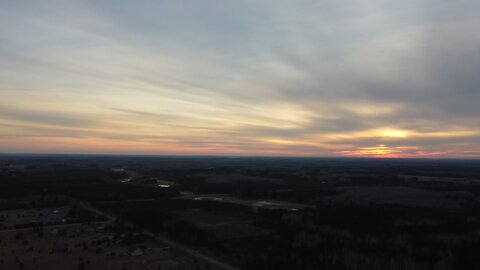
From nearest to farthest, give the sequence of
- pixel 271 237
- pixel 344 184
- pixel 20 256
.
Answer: pixel 20 256, pixel 271 237, pixel 344 184

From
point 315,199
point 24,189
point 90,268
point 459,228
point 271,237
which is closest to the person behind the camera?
point 90,268

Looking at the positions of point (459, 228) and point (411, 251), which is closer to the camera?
point (411, 251)

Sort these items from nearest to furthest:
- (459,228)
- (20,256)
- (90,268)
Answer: (90,268) < (20,256) < (459,228)

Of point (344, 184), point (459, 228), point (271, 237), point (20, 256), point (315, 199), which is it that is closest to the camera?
point (20, 256)

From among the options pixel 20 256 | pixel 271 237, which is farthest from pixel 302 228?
pixel 20 256

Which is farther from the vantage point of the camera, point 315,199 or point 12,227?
point 315,199

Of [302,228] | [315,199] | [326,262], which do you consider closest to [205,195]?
[315,199]

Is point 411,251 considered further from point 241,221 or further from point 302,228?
point 241,221

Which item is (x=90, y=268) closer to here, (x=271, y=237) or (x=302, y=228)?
(x=271, y=237)

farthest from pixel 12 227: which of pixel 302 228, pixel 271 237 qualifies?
pixel 302 228
